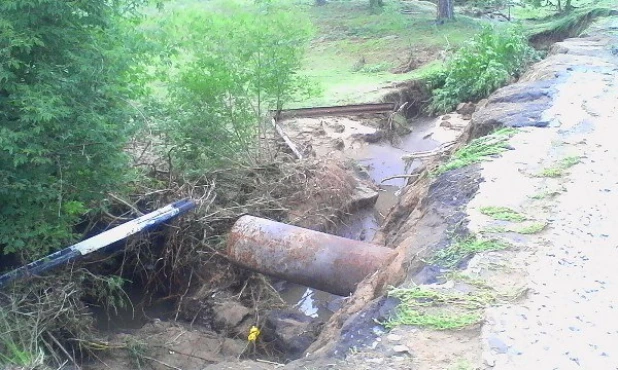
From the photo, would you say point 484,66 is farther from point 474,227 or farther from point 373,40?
point 474,227

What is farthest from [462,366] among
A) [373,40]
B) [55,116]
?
[373,40]

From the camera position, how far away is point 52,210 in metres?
7.29

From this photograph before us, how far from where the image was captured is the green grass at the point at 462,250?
16.4 ft

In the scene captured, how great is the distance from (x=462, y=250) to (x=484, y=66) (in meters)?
9.19

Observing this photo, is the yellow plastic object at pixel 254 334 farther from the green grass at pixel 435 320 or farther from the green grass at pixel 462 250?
the green grass at pixel 435 320

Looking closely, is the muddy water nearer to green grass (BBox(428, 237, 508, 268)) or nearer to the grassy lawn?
the grassy lawn

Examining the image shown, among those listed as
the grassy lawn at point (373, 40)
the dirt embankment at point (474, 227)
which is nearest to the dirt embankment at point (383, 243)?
the dirt embankment at point (474, 227)

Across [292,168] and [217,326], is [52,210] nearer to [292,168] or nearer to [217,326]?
[217,326]

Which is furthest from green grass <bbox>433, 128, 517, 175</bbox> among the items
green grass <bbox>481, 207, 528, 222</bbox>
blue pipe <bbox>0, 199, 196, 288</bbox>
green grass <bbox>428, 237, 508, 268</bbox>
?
blue pipe <bbox>0, 199, 196, 288</bbox>

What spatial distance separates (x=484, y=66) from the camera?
44.9 feet

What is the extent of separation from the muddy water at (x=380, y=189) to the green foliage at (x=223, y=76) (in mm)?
1821

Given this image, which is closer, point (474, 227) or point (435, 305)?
point (435, 305)

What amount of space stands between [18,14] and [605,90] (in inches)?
244

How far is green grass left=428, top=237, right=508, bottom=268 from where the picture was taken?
4.99 metres
